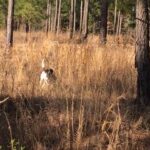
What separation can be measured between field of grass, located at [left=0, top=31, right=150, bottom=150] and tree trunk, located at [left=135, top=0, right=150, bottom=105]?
253 millimetres

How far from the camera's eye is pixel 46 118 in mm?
6508

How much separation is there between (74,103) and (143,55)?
142 cm

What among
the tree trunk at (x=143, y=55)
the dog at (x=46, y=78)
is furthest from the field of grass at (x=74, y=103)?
the tree trunk at (x=143, y=55)

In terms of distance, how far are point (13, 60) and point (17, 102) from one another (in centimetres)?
259

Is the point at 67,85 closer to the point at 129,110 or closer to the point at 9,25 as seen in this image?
the point at 129,110

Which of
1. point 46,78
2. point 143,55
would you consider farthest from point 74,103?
point 46,78

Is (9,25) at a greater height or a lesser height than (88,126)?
greater

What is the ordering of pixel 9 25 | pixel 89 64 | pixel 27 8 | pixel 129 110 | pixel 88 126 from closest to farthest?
pixel 88 126 < pixel 129 110 < pixel 89 64 < pixel 9 25 < pixel 27 8

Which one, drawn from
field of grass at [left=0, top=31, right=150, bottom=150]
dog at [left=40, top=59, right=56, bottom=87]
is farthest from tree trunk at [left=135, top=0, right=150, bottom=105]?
dog at [left=40, top=59, right=56, bottom=87]

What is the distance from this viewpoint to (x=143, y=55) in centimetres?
757

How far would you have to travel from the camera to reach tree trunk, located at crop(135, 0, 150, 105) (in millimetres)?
7520

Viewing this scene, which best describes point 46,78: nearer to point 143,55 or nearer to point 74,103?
point 74,103

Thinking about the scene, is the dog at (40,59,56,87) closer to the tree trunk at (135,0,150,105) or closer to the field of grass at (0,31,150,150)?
the field of grass at (0,31,150,150)

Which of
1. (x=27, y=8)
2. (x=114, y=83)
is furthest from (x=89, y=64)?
(x=27, y=8)
